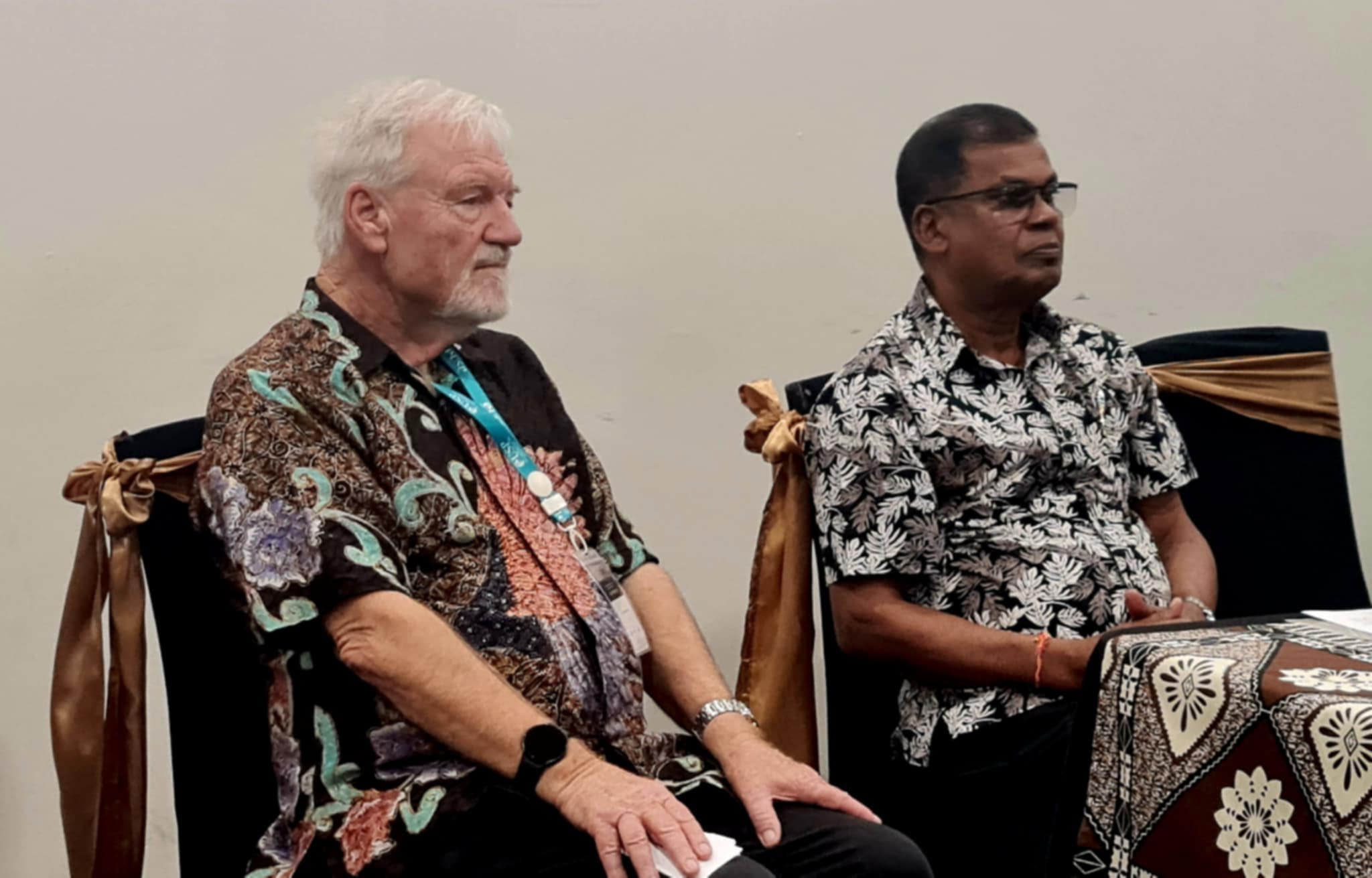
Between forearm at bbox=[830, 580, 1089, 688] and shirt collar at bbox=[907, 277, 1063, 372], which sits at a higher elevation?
shirt collar at bbox=[907, 277, 1063, 372]

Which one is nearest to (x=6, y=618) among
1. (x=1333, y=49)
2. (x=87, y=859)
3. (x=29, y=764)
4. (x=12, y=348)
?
(x=29, y=764)

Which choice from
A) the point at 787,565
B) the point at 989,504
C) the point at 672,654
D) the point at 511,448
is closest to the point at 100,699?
the point at 511,448

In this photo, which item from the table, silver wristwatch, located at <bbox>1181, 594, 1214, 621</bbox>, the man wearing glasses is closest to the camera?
the table

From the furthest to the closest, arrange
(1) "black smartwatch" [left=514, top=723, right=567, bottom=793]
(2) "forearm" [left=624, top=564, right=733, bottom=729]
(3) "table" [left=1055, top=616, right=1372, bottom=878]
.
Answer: (2) "forearm" [left=624, top=564, right=733, bottom=729], (1) "black smartwatch" [left=514, top=723, right=567, bottom=793], (3) "table" [left=1055, top=616, right=1372, bottom=878]

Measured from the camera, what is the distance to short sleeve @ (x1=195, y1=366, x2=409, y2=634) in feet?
4.33

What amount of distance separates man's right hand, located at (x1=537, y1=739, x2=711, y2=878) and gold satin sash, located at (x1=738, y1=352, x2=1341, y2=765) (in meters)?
0.63

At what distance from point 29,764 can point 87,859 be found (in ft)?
2.08

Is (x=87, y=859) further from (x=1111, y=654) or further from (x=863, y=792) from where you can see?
(x=1111, y=654)

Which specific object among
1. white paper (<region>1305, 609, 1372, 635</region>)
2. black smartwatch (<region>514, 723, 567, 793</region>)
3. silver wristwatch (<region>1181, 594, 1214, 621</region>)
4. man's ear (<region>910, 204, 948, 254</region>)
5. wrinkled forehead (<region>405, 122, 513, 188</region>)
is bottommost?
silver wristwatch (<region>1181, 594, 1214, 621</region>)

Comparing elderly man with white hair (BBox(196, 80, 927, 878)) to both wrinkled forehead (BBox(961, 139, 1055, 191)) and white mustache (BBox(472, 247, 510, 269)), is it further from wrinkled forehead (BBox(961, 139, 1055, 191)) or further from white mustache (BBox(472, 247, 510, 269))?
Answer: wrinkled forehead (BBox(961, 139, 1055, 191))

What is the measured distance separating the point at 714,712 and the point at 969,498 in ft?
1.56

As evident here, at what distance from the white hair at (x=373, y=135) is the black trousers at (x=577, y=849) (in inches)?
26.2

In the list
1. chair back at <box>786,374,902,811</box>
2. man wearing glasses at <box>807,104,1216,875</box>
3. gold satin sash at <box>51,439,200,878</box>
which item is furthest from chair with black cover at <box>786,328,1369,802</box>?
gold satin sash at <box>51,439,200,878</box>

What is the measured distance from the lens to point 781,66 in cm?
238
